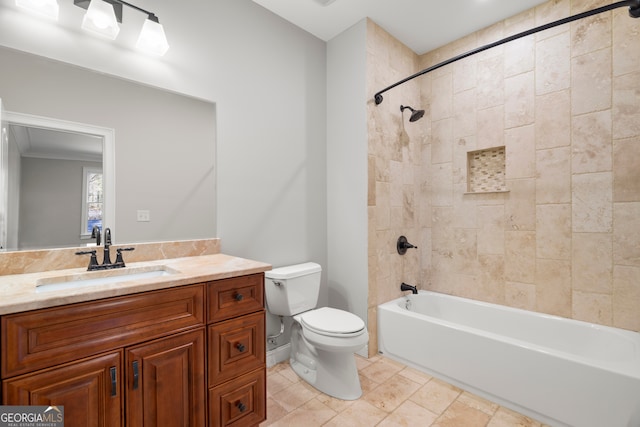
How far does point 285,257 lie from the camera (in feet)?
7.45

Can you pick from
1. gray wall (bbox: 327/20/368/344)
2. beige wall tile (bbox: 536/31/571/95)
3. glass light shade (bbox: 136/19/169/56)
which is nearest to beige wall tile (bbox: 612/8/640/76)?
beige wall tile (bbox: 536/31/571/95)

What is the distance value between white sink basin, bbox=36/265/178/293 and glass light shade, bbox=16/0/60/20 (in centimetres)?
122

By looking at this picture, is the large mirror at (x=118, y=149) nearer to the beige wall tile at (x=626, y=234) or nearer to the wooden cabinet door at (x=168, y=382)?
the wooden cabinet door at (x=168, y=382)

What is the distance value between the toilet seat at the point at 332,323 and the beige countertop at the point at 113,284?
2.03 ft

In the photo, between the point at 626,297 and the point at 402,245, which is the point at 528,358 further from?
the point at 402,245

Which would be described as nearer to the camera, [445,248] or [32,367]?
[32,367]

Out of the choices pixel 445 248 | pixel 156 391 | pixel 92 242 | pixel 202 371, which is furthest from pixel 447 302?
pixel 92 242

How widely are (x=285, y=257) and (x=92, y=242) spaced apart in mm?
1213

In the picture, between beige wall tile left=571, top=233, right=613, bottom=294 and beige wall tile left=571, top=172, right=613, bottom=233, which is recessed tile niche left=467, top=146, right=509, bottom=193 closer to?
beige wall tile left=571, top=172, right=613, bottom=233

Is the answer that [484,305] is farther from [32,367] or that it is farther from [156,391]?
[32,367]

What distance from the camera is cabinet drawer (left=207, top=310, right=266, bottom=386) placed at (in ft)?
4.18

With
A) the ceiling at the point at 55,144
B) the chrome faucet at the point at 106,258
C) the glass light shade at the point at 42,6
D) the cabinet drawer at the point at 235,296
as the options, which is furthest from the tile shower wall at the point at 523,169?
the glass light shade at the point at 42,6

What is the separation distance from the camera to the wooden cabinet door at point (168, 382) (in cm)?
106

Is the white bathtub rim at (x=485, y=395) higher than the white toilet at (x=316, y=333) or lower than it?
lower
